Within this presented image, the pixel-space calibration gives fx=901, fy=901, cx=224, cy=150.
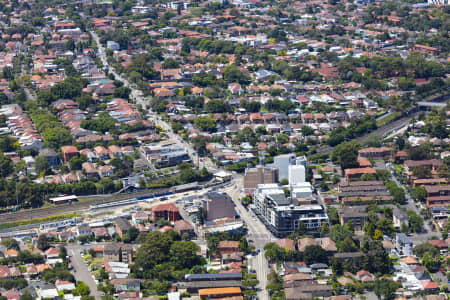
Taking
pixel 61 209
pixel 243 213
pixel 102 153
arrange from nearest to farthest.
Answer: pixel 243 213 → pixel 61 209 → pixel 102 153

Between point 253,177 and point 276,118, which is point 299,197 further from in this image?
point 276,118

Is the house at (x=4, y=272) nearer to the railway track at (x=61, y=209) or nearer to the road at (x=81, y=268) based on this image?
the road at (x=81, y=268)

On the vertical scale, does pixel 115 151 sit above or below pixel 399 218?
above

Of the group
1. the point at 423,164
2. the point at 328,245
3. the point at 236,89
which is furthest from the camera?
the point at 236,89

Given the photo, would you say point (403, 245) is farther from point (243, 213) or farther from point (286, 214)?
point (243, 213)

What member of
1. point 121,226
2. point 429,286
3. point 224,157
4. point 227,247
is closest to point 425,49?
point 224,157

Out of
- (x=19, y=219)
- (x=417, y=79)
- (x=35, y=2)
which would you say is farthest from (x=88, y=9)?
(x=19, y=219)

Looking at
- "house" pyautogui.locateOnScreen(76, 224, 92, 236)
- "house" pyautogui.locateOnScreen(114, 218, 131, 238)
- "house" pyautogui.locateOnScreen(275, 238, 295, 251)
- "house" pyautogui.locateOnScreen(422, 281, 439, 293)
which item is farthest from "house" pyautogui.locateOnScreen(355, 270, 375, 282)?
"house" pyautogui.locateOnScreen(76, 224, 92, 236)
